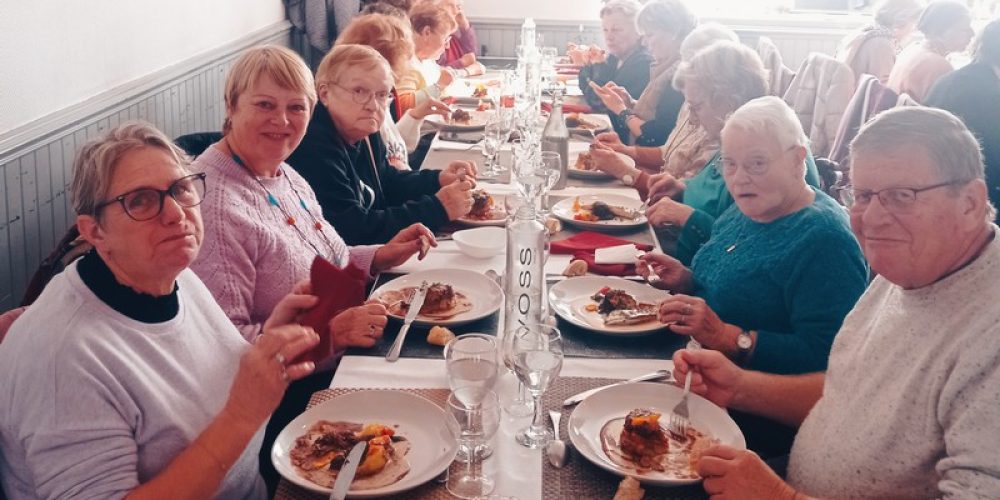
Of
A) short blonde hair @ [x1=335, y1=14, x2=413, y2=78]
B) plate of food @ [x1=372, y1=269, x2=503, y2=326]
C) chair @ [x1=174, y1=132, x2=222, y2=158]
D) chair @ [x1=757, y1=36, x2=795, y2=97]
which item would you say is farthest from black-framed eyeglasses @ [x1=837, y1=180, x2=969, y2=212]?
chair @ [x1=757, y1=36, x2=795, y2=97]

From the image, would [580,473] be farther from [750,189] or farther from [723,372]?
[750,189]

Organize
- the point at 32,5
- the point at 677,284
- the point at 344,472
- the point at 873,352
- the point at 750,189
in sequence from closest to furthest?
the point at 344,472 < the point at 873,352 < the point at 750,189 < the point at 677,284 < the point at 32,5

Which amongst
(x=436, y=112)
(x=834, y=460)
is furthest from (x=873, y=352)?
(x=436, y=112)

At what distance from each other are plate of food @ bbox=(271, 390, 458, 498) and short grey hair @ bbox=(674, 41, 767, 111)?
1.67 m

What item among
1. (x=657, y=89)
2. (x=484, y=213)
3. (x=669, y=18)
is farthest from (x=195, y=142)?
(x=669, y=18)

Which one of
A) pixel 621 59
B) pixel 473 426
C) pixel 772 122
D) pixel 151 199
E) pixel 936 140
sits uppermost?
pixel 936 140

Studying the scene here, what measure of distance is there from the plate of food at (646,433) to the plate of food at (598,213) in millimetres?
1076

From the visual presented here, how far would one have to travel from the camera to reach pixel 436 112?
3938 mm

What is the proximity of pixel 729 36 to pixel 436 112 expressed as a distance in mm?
1336

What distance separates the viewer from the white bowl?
7.60ft

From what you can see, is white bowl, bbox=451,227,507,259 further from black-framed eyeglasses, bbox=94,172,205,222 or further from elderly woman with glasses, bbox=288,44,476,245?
black-framed eyeglasses, bbox=94,172,205,222

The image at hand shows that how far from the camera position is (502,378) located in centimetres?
162

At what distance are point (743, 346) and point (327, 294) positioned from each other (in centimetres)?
89

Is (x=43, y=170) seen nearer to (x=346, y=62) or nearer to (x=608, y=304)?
(x=346, y=62)
